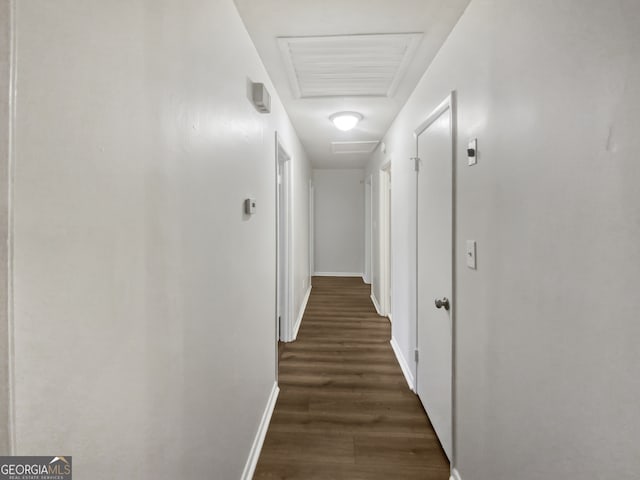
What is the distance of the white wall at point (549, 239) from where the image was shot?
0.68 m

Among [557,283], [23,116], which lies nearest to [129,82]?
[23,116]

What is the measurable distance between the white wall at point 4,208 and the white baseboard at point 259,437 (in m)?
1.41

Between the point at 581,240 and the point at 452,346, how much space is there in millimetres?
987

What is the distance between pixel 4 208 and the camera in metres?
0.43

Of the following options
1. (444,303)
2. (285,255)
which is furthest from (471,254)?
(285,255)

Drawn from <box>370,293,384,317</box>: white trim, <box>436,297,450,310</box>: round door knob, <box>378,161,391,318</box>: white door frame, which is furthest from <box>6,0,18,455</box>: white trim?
<box>370,293,384,317</box>: white trim

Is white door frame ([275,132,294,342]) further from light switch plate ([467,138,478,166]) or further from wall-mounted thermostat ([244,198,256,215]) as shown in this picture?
light switch plate ([467,138,478,166])

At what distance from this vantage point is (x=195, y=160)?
101 cm

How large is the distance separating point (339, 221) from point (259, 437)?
5.16 m

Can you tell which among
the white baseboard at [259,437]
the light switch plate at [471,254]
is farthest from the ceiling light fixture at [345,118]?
the white baseboard at [259,437]

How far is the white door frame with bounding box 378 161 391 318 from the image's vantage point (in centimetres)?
403

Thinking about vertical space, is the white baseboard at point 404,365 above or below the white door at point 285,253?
below

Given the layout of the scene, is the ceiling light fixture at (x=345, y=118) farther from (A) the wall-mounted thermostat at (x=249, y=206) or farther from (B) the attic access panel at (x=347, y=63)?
(A) the wall-mounted thermostat at (x=249, y=206)

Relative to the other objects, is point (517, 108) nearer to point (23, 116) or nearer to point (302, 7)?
point (302, 7)
